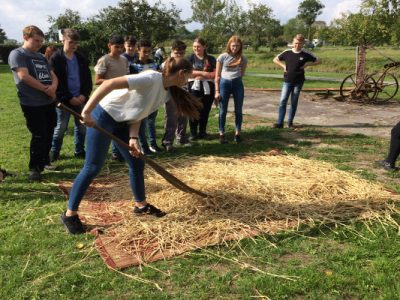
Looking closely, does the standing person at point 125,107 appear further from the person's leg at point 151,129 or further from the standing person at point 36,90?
the person's leg at point 151,129

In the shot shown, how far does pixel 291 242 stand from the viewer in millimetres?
3535

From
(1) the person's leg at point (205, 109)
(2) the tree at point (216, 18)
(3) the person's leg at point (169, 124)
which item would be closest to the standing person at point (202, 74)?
(1) the person's leg at point (205, 109)

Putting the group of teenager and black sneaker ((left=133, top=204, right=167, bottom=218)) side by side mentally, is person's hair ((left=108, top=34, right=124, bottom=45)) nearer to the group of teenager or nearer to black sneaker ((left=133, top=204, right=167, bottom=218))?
the group of teenager

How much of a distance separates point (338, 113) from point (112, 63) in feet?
21.8

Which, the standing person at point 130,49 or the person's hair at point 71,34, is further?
the standing person at point 130,49

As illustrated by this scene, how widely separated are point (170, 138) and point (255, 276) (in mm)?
3695

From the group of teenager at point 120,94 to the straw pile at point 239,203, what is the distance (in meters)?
0.37

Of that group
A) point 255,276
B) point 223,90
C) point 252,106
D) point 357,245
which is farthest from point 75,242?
point 252,106

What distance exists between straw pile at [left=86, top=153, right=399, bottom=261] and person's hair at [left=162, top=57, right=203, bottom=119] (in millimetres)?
1056

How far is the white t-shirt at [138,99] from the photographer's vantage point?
3.18m

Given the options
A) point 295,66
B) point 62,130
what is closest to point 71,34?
point 62,130

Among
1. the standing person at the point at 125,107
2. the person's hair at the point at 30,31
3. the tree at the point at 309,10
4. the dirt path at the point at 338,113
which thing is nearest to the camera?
the standing person at the point at 125,107

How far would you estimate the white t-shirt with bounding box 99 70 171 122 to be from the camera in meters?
3.18

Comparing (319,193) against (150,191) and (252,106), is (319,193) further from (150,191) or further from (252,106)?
(252,106)
